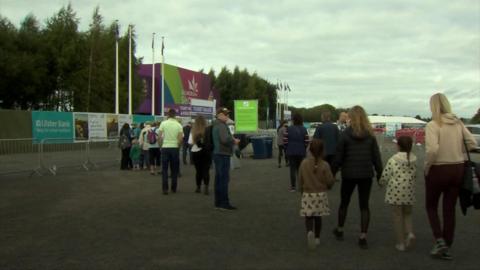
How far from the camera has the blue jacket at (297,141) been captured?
37.9 feet

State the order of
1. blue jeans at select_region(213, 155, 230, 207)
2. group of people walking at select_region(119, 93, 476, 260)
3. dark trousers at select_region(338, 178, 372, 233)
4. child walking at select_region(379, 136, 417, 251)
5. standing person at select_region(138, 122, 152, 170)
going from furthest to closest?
standing person at select_region(138, 122, 152, 170) < blue jeans at select_region(213, 155, 230, 207) < dark trousers at select_region(338, 178, 372, 233) < child walking at select_region(379, 136, 417, 251) < group of people walking at select_region(119, 93, 476, 260)

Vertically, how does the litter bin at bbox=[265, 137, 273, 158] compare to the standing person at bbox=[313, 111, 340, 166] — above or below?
below

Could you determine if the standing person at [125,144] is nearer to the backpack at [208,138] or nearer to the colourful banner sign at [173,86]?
the backpack at [208,138]

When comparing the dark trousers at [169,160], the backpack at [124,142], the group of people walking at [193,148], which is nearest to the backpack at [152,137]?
the group of people walking at [193,148]

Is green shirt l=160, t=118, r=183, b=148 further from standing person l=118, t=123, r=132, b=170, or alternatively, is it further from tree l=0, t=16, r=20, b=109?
tree l=0, t=16, r=20, b=109

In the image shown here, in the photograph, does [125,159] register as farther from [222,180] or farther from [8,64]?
[8,64]

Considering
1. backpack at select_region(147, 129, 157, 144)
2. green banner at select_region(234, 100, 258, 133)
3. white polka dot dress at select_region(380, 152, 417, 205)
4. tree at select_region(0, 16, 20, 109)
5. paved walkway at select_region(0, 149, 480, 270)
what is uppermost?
tree at select_region(0, 16, 20, 109)

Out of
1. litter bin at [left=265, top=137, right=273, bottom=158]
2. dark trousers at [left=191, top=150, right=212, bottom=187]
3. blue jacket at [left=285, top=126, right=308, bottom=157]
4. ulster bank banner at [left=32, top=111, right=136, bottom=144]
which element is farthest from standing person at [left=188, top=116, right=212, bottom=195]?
ulster bank banner at [left=32, top=111, right=136, bottom=144]

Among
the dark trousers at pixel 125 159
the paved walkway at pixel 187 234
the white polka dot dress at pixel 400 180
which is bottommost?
the paved walkway at pixel 187 234

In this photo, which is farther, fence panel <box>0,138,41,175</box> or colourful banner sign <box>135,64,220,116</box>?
colourful banner sign <box>135,64,220,116</box>

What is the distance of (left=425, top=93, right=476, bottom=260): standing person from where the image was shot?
5941mm

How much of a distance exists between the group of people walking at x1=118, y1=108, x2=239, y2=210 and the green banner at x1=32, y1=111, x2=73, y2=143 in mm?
7618

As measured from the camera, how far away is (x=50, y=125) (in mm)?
24016

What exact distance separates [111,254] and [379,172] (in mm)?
3375
